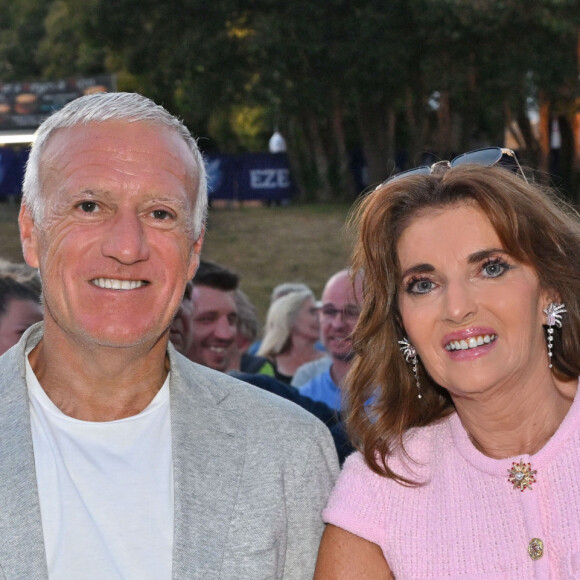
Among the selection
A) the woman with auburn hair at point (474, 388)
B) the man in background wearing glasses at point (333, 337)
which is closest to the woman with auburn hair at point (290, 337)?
the man in background wearing glasses at point (333, 337)

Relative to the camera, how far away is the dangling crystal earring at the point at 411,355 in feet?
10.7

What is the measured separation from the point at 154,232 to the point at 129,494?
692 millimetres

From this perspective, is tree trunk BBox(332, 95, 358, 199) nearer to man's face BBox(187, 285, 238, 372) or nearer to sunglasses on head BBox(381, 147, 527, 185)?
man's face BBox(187, 285, 238, 372)

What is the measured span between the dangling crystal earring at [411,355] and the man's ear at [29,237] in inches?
46.9

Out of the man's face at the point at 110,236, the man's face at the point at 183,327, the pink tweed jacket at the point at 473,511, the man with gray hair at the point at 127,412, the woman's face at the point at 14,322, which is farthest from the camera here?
the man's face at the point at 183,327

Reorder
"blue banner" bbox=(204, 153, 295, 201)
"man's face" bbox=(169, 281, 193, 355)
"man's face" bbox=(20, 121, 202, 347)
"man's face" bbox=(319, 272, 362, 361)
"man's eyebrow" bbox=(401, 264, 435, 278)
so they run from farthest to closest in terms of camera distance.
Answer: "blue banner" bbox=(204, 153, 295, 201)
"man's face" bbox=(319, 272, 362, 361)
"man's face" bbox=(169, 281, 193, 355)
"man's eyebrow" bbox=(401, 264, 435, 278)
"man's face" bbox=(20, 121, 202, 347)

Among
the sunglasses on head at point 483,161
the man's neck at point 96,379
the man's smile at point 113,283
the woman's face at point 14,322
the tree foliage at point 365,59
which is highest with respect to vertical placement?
the sunglasses on head at point 483,161

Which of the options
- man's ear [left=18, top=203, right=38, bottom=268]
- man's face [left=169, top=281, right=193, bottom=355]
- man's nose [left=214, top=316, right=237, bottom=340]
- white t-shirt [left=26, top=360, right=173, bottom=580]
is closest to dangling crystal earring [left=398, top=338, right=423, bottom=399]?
white t-shirt [left=26, top=360, right=173, bottom=580]

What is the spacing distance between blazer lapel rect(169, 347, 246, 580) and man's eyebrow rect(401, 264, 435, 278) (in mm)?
646

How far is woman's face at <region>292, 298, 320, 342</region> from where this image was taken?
822cm

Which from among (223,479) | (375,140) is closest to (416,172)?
(223,479)

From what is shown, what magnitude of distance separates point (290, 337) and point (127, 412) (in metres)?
5.48

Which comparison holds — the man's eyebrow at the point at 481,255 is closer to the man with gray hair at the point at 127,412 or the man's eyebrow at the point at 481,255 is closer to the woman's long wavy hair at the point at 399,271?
the woman's long wavy hair at the point at 399,271

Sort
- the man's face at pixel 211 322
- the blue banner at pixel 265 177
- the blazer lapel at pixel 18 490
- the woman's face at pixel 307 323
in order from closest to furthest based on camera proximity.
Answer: the blazer lapel at pixel 18 490
the man's face at pixel 211 322
the woman's face at pixel 307 323
the blue banner at pixel 265 177
